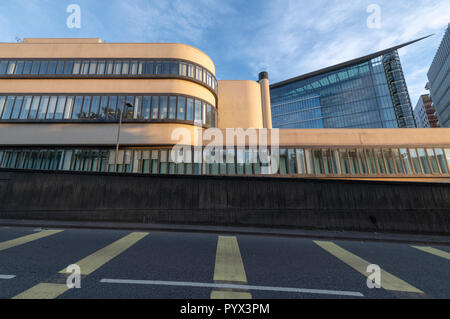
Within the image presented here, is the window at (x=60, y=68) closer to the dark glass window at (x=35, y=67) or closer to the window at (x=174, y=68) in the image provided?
the dark glass window at (x=35, y=67)

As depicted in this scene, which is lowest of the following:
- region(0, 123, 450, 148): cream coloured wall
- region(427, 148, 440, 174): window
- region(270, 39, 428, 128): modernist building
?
region(427, 148, 440, 174): window

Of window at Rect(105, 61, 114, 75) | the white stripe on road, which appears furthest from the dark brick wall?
window at Rect(105, 61, 114, 75)

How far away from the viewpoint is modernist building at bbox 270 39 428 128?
7256 cm

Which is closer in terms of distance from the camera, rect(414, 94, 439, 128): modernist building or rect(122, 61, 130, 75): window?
rect(122, 61, 130, 75): window

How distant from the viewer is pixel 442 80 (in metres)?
71.3

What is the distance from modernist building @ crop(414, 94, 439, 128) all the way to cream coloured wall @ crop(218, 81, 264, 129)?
122620 millimetres

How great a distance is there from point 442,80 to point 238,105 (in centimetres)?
9770

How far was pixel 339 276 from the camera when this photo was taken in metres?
3.79

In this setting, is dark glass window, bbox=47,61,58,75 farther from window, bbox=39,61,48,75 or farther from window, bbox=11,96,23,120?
window, bbox=11,96,23,120

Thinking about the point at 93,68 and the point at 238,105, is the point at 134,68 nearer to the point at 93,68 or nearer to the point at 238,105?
the point at 93,68

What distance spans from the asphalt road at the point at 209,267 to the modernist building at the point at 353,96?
8975cm

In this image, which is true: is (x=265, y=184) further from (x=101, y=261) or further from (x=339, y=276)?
(x=101, y=261)

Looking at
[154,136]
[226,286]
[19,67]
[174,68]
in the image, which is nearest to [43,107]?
[19,67]
